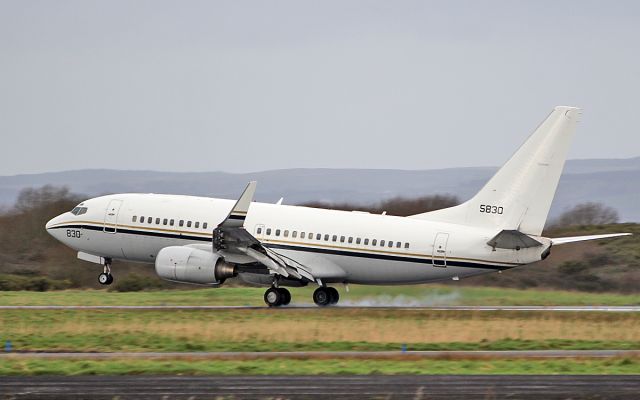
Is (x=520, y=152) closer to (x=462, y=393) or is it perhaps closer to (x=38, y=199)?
(x=462, y=393)

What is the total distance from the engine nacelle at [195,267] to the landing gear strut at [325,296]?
365cm

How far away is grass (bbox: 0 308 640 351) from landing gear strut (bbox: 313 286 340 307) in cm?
183

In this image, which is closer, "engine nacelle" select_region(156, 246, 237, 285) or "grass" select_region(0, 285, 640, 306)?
"engine nacelle" select_region(156, 246, 237, 285)

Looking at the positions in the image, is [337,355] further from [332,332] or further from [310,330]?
[310,330]

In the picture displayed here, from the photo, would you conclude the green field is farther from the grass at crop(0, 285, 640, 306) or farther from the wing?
the wing

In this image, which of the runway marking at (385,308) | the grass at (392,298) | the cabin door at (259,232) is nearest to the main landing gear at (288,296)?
the runway marking at (385,308)

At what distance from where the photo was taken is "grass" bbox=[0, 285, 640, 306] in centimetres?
5059

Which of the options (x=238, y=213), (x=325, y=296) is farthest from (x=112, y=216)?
(x=325, y=296)

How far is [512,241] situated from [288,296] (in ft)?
30.6

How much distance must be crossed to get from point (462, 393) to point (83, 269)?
139ft

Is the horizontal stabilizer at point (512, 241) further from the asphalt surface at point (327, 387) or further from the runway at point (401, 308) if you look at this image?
the asphalt surface at point (327, 387)

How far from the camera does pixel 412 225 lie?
157ft

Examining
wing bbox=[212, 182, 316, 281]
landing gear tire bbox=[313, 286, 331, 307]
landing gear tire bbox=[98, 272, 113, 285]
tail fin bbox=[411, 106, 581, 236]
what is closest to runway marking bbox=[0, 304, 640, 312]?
landing gear tire bbox=[313, 286, 331, 307]

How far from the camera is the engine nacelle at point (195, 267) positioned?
48.0 metres
